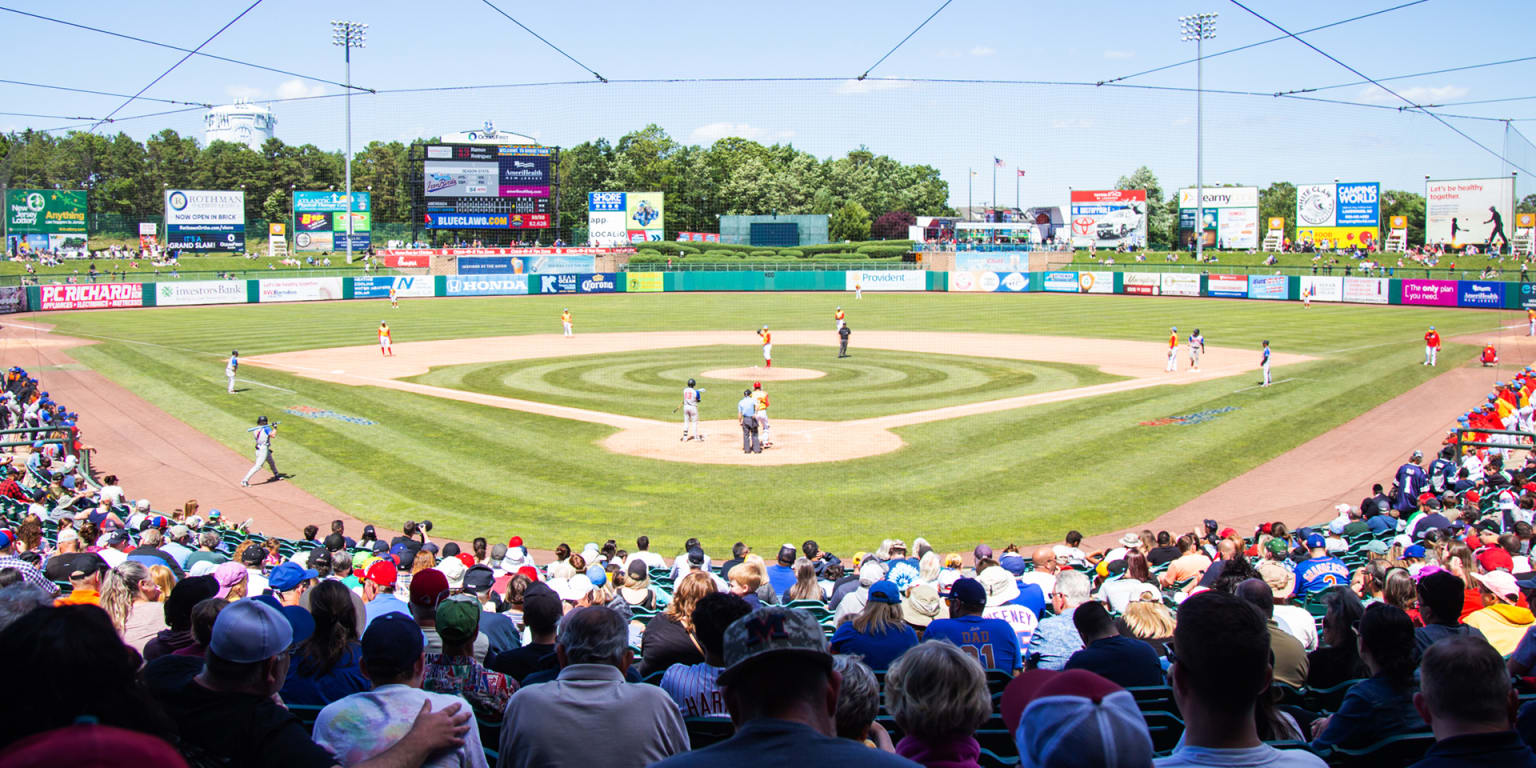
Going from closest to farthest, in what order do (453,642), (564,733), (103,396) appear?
(564,733)
(453,642)
(103,396)

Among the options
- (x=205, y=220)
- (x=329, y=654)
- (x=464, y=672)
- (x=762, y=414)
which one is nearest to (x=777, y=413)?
(x=762, y=414)

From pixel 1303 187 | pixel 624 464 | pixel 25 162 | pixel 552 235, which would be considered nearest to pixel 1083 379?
pixel 624 464

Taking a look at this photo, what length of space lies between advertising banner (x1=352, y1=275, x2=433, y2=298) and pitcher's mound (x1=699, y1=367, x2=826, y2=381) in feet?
155

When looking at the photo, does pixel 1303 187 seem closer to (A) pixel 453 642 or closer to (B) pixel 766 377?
(B) pixel 766 377

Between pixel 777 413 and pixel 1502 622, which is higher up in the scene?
pixel 1502 622

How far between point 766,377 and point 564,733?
104 ft

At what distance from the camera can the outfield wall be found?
64.5 m

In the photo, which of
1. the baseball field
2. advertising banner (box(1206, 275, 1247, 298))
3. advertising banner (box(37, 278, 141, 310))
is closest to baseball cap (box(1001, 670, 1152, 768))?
the baseball field

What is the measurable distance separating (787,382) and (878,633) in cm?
2783

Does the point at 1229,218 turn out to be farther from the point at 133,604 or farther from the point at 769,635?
the point at 769,635

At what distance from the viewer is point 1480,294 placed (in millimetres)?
64062

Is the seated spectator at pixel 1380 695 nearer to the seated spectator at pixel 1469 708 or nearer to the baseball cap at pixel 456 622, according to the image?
the seated spectator at pixel 1469 708

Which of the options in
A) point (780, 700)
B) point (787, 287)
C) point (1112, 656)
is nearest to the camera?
point (780, 700)

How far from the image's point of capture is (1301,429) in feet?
86.6
